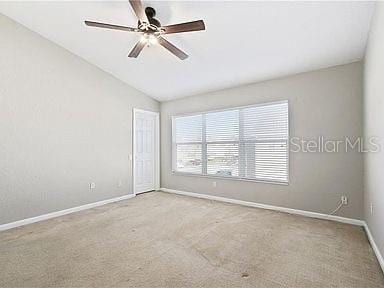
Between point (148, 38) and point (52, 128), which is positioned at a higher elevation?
point (148, 38)

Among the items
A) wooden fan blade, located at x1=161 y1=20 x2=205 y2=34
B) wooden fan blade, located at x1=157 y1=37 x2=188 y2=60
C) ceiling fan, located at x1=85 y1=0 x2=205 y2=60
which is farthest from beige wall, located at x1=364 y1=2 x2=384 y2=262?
wooden fan blade, located at x1=157 y1=37 x2=188 y2=60

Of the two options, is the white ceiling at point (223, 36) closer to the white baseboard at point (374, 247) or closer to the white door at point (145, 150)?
the white door at point (145, 150)

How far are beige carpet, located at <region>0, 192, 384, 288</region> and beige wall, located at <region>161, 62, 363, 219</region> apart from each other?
369mm

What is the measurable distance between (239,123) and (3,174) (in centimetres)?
414

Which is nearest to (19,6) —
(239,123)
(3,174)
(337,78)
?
(3,174)

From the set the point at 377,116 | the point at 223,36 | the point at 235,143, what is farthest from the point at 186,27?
the point at 235,143

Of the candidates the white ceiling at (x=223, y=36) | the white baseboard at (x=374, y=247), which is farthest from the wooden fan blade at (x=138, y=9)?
the white baseboard at (x=374, y=247)

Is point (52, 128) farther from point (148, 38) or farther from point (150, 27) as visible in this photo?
point (150, 27)

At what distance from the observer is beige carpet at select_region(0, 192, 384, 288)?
1.85 m

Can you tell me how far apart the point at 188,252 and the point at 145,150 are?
349cm

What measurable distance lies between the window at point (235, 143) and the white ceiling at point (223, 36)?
0.74 metres

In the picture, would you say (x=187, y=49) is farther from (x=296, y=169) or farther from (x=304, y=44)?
(x=296, y=169)

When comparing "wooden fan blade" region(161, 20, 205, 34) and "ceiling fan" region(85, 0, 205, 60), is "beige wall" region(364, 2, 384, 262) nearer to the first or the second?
"wooden fan blade" region(161, 20, 205, 34)

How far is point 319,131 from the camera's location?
3402mm
